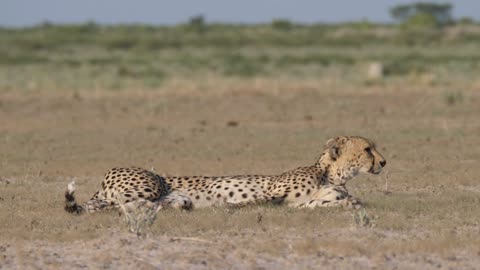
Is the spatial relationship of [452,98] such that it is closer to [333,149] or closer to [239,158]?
[239,158]

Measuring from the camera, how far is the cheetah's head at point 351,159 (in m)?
9.55

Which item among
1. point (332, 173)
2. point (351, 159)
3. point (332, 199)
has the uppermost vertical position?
point (351, 159)

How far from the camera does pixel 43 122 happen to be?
63.9ft

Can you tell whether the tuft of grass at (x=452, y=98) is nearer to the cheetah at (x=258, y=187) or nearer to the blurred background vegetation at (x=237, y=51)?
the blurred background vegetation at (x=237, y=51)

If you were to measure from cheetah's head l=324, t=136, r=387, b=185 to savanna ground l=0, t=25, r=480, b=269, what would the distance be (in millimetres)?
306

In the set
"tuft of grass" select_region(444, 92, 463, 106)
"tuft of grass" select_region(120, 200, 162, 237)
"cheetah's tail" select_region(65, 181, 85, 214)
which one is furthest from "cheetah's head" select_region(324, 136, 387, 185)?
"tuft of grass" select_region(444, 92, 463, 106)

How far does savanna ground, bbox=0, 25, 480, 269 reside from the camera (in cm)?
740

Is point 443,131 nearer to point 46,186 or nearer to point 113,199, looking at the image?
point 46,186

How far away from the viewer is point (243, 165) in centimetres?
1339

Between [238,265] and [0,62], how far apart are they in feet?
112

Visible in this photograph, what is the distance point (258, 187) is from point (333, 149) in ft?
2.19

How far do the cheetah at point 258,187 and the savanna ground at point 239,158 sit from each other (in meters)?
0.24

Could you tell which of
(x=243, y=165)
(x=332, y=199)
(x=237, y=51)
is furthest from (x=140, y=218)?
(x=237, y=51)

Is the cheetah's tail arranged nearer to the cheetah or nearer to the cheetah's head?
the cheetah
